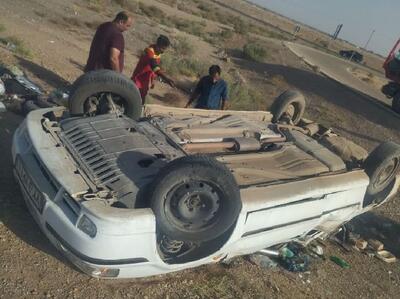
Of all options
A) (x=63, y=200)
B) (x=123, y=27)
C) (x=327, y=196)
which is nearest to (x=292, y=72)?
(x=123, y=27)

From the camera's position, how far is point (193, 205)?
3.62 meters

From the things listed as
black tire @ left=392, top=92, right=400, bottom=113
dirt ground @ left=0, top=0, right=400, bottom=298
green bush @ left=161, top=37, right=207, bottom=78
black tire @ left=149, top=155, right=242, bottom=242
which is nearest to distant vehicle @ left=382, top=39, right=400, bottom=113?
black tire @ left=392, top=92, right=400, bottom=113

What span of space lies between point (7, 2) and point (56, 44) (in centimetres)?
425

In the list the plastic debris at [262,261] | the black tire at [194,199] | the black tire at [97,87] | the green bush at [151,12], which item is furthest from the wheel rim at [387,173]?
the green bush at [151,12]

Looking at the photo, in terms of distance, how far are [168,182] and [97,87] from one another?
1.75m

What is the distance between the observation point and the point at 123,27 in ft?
19.7

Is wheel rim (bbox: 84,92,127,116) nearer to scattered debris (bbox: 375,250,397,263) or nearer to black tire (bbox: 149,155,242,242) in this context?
black tire (bbox: 149,155,242,242)

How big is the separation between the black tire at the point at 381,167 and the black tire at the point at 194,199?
7.00 feet

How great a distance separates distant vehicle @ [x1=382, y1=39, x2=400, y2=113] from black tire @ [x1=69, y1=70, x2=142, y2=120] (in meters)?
12.8

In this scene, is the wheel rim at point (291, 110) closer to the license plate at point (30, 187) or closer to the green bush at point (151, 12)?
the license plate at point (30, 187)

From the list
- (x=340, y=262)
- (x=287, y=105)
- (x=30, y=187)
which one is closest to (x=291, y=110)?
(x=287, y=105)

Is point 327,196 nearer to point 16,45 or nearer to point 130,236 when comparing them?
point 130,236

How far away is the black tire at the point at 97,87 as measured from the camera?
4.67 meters

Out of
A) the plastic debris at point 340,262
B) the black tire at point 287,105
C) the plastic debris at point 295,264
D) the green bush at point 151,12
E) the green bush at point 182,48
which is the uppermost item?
the black tire at point 287,105
